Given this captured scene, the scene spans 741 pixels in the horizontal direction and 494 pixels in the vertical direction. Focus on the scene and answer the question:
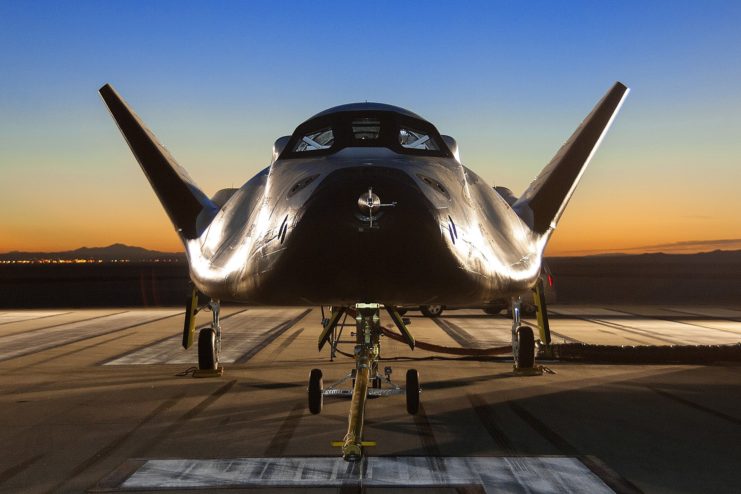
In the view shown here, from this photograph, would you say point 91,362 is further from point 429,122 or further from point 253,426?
point 429,122

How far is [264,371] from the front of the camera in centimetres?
1420

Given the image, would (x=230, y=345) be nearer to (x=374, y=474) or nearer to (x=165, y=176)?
(x=165, y=176)

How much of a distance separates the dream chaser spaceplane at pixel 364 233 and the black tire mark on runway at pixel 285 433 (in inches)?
19.4

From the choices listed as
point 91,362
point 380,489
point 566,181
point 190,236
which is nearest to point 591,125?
point 566,181

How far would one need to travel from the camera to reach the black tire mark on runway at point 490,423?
26.0ft

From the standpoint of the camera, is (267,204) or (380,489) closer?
Answer: (380,489)

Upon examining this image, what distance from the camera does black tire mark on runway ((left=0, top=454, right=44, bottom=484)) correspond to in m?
6.80

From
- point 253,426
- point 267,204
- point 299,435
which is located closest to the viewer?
point 267,204

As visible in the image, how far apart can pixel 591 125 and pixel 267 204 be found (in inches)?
342

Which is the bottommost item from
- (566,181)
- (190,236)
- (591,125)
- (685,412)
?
(685,412)

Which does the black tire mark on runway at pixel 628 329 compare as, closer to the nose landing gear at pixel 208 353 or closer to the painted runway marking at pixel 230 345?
the painted runway marking at pixel 230 345

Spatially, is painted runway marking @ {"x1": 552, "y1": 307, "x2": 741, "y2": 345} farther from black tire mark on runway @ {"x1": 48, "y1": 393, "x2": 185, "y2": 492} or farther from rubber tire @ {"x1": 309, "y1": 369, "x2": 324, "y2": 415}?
black tire mark on runway @ {"x1": 48, "y1": 393, "x2": 185, "y2": 492}

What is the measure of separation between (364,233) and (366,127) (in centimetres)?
258

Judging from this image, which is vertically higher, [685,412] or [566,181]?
[566,181]
